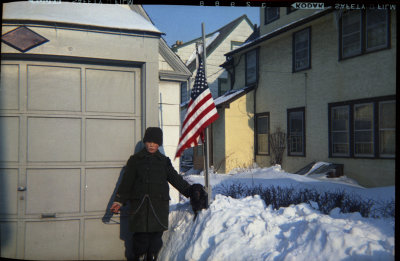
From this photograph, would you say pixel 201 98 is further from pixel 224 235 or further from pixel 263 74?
pixel 263 74

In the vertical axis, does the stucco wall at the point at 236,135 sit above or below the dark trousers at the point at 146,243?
above

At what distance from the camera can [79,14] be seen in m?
4.37

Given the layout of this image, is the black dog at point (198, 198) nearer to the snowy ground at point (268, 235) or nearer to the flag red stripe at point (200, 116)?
the snowy ground at point (268, 235)

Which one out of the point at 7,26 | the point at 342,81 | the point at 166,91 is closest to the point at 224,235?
the point at 166,91

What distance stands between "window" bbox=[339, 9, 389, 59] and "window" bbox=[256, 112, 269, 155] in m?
3.92

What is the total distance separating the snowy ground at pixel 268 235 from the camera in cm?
295

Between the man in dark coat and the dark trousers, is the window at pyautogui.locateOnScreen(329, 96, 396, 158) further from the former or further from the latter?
the dark trousers

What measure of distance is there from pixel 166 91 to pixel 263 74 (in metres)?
8.50

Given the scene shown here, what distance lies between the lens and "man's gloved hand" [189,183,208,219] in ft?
13.4

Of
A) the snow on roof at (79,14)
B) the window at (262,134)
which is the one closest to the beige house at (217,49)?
the window at (262,134)

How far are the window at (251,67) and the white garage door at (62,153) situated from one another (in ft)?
31.9

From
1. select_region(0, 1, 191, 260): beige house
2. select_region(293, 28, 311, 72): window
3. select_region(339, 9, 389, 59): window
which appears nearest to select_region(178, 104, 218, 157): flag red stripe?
select_region(0, 1, 191, 260): beige house

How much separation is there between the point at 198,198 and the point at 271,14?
10.7 metres

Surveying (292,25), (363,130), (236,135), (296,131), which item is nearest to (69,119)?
(363,130)
